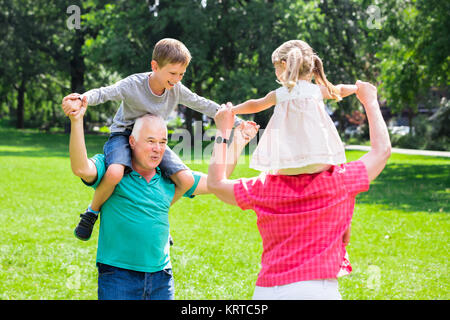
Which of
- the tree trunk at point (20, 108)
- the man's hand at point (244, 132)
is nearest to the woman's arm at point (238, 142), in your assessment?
the man's hand at point (244, 132)

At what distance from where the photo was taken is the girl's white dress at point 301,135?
2.44 m

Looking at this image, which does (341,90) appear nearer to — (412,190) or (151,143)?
(151,143)

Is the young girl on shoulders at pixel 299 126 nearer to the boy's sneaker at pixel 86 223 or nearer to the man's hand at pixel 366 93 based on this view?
the man's hand at pixel 366 93

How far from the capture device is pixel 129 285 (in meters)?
3.15

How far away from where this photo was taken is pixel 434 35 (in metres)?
17.0

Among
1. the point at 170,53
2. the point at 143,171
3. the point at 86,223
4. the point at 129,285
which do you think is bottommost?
the point at 129,285

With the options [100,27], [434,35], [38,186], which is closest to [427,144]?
[434,35]

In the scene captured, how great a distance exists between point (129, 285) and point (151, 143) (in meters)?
0.84

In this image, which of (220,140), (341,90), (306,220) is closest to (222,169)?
(220,140)

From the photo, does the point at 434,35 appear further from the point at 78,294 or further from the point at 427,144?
the point at 427,144

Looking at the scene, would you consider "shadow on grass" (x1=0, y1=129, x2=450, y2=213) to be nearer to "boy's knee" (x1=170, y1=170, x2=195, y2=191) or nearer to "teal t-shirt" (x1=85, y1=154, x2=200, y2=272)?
"boy's knee" (x1=170, y1=170, x2=195, y2=191)

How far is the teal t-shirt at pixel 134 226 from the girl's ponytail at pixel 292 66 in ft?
4.20

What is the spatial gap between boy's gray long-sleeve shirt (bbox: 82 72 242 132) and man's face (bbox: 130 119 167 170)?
1.22 feet

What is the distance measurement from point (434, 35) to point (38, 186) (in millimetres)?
12453
